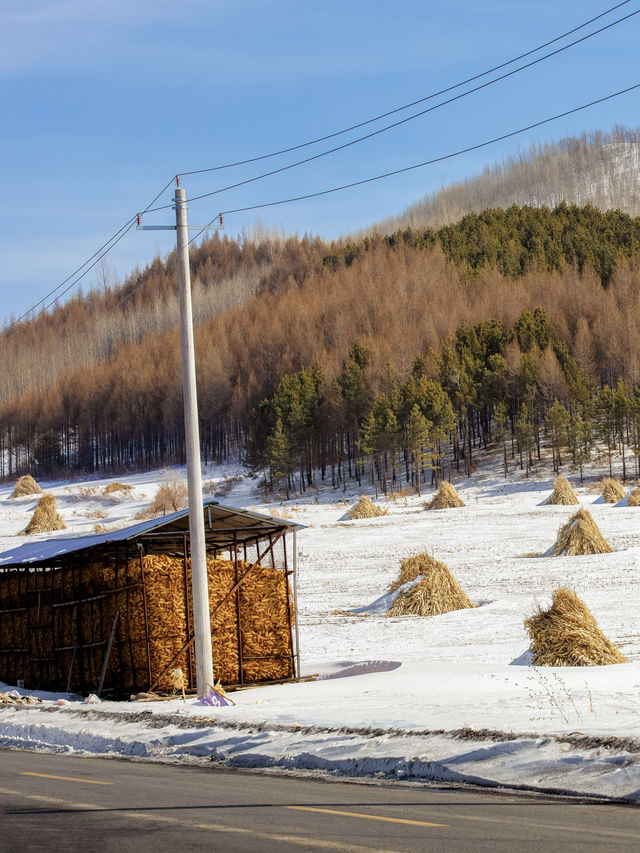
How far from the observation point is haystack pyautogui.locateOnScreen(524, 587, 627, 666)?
15.3 metres

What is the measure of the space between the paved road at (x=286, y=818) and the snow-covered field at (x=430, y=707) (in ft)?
2.35

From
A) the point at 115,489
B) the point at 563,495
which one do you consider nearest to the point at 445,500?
the point at 563,495

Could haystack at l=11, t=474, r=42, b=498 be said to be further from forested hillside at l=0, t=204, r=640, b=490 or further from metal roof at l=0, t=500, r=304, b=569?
metal roof at l=0, t=500, r=304, b=569

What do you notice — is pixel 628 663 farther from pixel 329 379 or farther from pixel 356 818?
pixel 329 379

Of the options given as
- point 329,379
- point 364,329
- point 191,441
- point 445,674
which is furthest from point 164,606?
point 364,329

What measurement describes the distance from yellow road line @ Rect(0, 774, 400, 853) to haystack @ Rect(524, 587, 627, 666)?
8.91 meters

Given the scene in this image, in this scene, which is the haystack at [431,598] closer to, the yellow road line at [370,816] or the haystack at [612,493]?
the yellow road line at [370,816]

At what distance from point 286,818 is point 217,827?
480 millimetres

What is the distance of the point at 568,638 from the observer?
1552 cm

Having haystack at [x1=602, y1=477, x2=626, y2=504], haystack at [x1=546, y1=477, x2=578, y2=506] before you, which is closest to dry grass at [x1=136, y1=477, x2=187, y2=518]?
haystack at [x1=546, y1=477, x2=578, y2=506]

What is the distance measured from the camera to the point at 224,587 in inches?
666

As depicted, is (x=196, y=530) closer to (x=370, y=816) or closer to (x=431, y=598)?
(x=370, y=816)

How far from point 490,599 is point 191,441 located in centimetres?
1134

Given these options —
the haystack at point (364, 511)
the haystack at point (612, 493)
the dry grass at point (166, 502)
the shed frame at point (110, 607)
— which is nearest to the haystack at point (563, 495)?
the haystack at point (612, 493)
